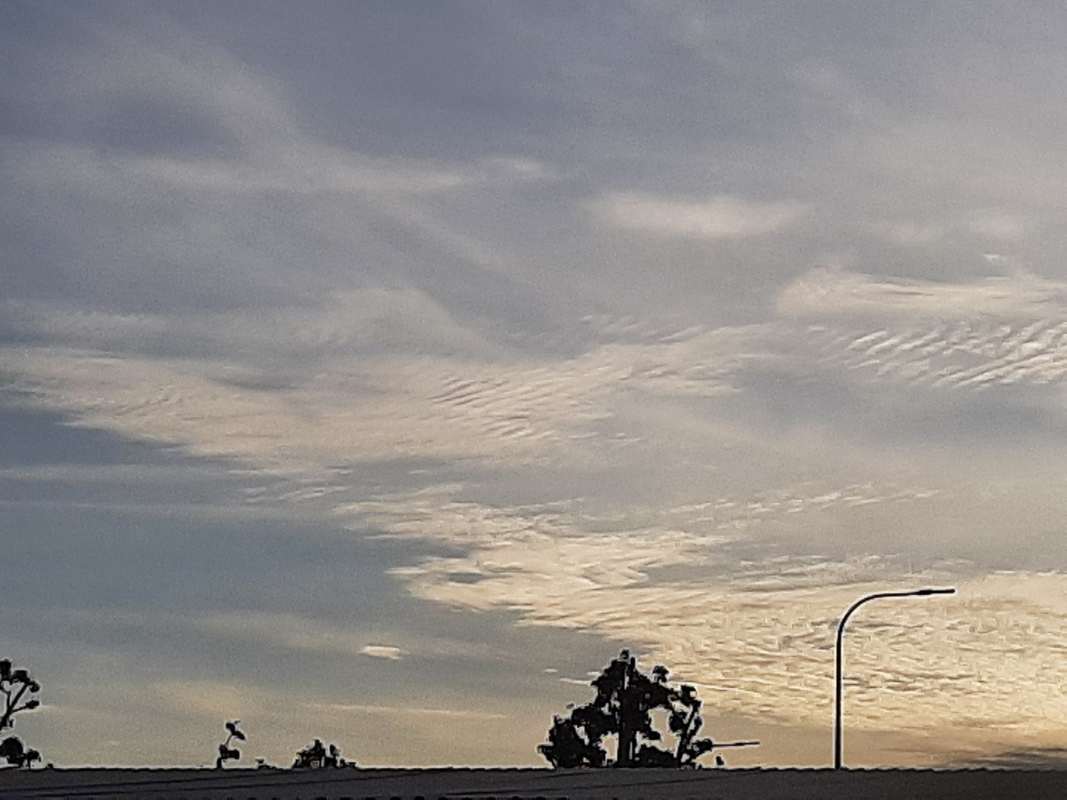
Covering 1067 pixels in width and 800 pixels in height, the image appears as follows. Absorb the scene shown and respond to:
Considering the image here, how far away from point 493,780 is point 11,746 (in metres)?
45.7

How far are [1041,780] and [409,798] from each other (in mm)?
15809

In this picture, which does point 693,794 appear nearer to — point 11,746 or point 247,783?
point 247,783

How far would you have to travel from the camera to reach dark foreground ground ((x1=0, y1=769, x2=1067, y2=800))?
4941cm

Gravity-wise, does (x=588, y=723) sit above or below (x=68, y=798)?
above

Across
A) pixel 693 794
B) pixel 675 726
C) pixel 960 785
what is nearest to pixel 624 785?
pixel 693 794

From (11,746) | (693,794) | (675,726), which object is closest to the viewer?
(693,794)

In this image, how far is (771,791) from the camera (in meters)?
49.6

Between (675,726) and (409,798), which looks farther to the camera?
(675,726)

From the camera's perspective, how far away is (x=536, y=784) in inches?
1946

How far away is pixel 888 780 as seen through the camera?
166ft

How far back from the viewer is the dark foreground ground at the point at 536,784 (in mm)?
49406

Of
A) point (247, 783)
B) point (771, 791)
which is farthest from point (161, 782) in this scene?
point (771, 791)

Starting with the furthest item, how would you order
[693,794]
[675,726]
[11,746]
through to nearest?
[675,726] → [11,746] → [693,794]

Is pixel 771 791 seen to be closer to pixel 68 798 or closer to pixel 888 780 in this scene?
pixel 888 780
